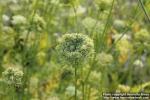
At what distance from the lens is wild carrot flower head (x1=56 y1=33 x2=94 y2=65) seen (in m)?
1.61

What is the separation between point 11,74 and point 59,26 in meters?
2.03

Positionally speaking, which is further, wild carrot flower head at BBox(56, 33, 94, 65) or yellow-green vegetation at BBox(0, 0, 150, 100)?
yellow-green vegetation at BBox(0, 0, 150, 100)

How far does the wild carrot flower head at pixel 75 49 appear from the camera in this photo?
1612 millimetres

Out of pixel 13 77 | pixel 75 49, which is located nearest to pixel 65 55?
pixel 75 49

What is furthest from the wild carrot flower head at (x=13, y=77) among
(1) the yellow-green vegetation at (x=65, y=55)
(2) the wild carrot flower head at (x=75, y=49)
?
(2) the wild carrot flower head at (x=75, y=49)

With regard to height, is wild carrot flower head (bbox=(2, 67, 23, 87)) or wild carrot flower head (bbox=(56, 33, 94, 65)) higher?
wild carrot flower head (bbox=(56, 33, 94, 65))

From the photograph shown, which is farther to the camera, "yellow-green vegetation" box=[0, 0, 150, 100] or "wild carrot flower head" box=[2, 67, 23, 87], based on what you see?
"yellow-green vegetation" box=[0, 0, 150, 100]

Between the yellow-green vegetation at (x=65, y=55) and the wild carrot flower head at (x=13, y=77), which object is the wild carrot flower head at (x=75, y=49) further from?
the wild carrot flower head at (x=13, y=77)

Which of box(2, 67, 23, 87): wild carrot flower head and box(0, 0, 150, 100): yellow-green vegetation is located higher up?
box(0, 0, 150, 100): yellow-green vegetation

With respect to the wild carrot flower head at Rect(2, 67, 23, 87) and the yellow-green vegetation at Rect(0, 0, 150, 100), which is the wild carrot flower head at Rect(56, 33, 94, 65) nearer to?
the yellow-green vegetation at Rect(0, 0, 150, 100)

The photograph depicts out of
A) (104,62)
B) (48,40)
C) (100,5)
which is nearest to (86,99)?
(104,62)

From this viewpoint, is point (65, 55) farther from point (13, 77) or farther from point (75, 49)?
point (13, 77)

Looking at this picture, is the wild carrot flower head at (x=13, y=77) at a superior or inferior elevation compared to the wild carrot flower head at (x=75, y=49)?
inferior

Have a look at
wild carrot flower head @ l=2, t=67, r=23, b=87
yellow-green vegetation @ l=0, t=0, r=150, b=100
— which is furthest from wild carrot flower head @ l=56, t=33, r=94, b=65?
wild carrot flower head @ l=2, t=67, r=23, b=87
